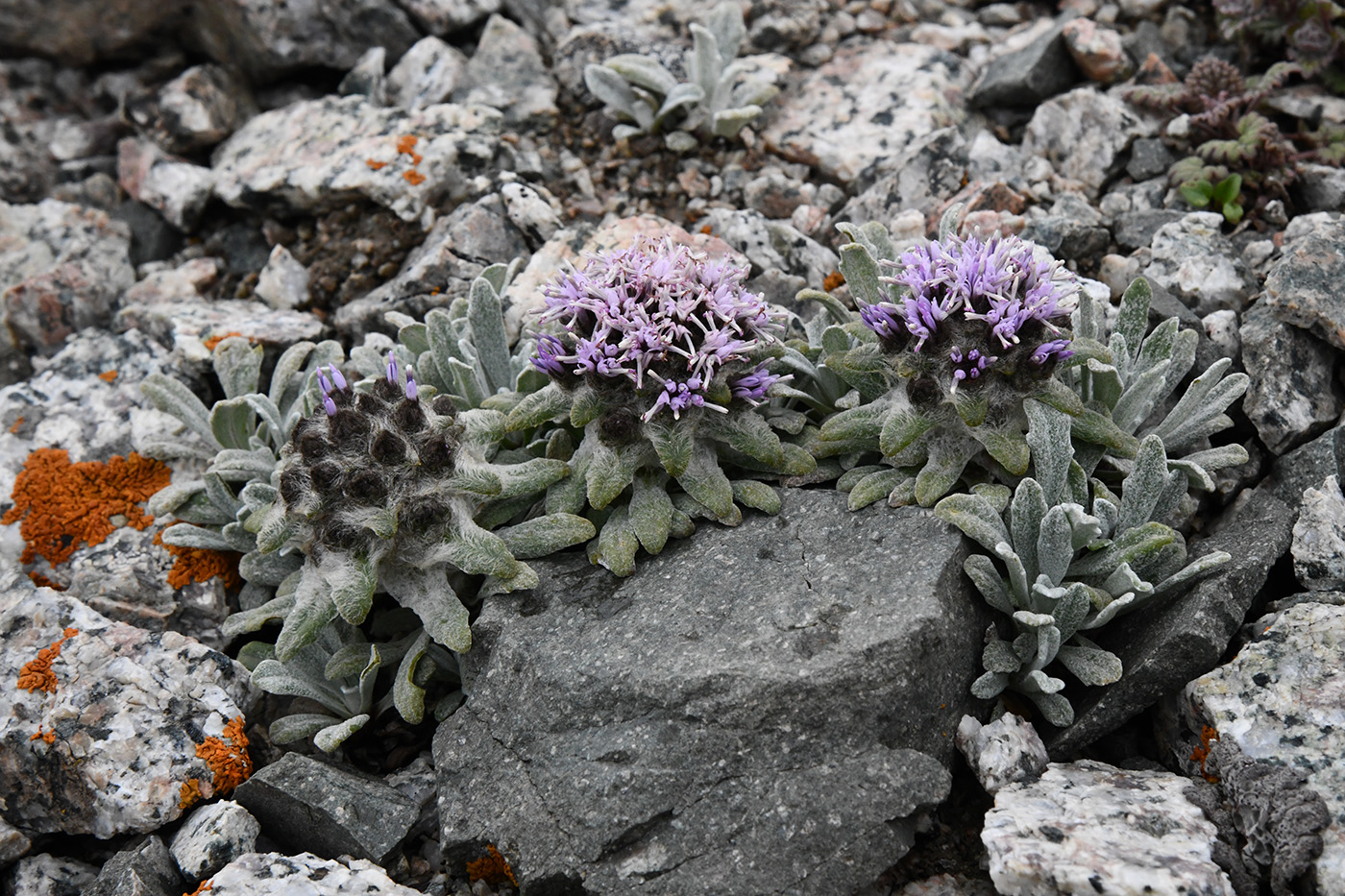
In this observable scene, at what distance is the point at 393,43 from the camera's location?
8422 mm

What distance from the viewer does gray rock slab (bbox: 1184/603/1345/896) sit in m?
4.02

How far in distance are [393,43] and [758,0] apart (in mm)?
3093

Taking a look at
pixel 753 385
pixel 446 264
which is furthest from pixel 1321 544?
pixel 446 264

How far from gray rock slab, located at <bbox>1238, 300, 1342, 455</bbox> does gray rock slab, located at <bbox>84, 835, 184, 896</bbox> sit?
19.4ft

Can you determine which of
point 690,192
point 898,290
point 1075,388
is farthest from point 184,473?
point 1075,388

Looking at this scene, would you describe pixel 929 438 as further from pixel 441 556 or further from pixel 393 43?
pixel 393 43

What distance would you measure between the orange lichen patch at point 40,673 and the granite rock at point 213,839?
107cm

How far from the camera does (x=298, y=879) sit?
4.20 m

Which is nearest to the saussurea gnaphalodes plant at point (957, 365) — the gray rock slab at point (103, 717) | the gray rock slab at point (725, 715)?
the gray rock slab at point (725, 715)

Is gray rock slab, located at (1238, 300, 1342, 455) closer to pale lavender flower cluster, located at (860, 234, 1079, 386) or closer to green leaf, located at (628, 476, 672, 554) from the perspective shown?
pale lavender flower cluster, located at (860, 234, 1079, 386)

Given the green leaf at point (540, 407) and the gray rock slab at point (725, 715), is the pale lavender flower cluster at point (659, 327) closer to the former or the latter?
the green leaf at point (540, 407)

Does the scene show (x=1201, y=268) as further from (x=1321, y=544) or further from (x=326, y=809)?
(x=326, y=809)

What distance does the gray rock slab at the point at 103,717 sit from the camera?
474 cm

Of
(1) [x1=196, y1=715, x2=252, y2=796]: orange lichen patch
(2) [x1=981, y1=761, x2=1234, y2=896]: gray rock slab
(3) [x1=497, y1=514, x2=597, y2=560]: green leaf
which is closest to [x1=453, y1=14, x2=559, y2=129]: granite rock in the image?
(3) [x1=497, y1=514, x2=597, y2=560]: green leaf
